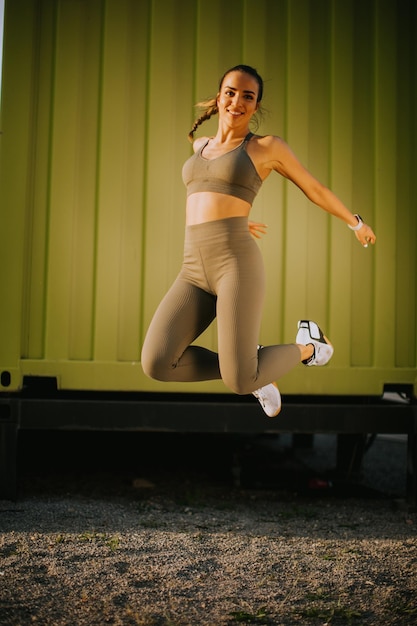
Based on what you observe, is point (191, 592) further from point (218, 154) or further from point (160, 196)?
point (160, 196)

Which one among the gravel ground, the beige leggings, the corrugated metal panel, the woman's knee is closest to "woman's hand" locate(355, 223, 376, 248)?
the beige leggings

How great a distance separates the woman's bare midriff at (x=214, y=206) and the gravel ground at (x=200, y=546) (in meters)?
1.61

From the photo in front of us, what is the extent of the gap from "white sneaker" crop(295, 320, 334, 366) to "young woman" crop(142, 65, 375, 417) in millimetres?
276

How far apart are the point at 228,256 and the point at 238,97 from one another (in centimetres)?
67

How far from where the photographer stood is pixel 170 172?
13.6 feet

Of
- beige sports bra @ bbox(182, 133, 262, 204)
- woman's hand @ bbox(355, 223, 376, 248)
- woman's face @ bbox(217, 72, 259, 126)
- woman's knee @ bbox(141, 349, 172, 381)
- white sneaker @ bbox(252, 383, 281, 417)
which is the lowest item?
white sneaker @ bbox(252, 383, 281, 417)

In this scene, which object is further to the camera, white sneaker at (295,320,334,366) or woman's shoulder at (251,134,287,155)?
white sneaker at (295,320,334,366)

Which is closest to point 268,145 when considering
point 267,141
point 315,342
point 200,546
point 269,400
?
point 267,141

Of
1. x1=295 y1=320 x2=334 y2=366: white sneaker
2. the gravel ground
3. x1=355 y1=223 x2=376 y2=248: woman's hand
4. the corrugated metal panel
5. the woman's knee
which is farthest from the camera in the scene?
the corrugated metal panel

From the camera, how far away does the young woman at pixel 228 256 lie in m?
2.67

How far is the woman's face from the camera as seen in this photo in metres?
2.70

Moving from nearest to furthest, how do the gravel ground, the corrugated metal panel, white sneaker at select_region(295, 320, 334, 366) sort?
the gravel ground
white sneaker at select_region(295, 320, 334, 366)
the corrugated metal panel

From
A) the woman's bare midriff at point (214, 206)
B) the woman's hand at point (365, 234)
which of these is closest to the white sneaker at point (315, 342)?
the woman's hand at point (365, 234)

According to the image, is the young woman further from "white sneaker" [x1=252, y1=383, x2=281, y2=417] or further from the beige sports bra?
"white sneaker" [x1=252, y1=383, x2=281, y2=417]
